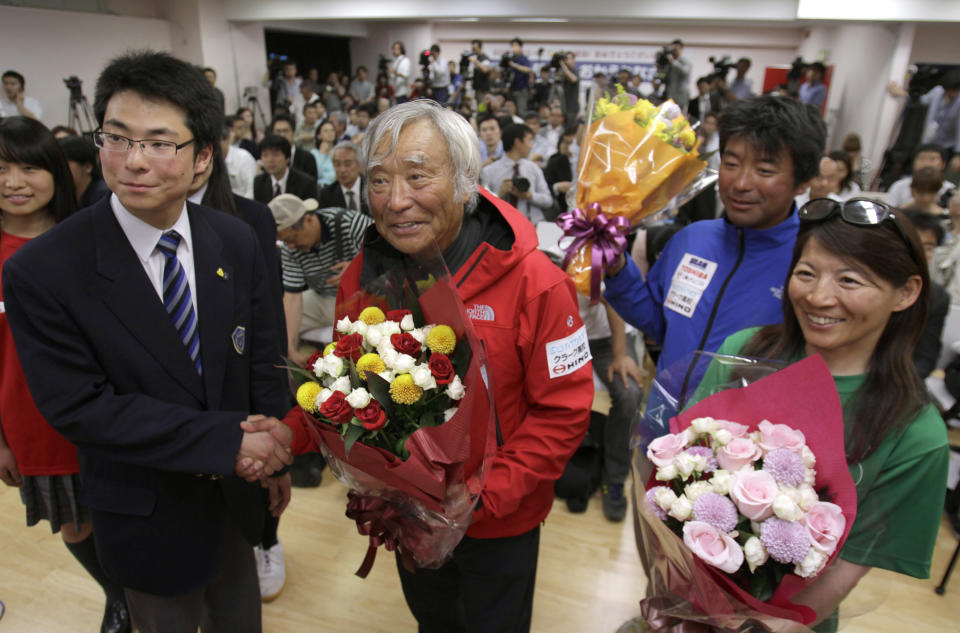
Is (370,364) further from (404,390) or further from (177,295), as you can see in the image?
(177,295)

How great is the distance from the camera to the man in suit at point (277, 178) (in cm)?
446

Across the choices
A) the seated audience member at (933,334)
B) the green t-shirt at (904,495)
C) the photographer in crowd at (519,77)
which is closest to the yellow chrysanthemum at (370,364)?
the green t-shirt at (904,495)

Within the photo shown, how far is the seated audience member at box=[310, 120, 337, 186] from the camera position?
20.1 feet

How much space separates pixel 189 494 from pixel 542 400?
2.85 ft

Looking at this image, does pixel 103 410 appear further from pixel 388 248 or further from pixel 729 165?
pixel 729 165

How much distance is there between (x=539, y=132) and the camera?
25.6 feet

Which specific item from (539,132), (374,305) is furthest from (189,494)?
(539,132)

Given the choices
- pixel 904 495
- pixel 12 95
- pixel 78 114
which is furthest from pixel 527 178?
pixel 78 114

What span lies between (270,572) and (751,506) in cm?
198

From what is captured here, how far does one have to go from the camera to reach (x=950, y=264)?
10.3ft

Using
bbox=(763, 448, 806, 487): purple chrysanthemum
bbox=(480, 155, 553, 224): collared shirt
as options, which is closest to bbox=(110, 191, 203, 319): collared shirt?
bbox=(763, 448, 806, 487): purple chrysanthemum

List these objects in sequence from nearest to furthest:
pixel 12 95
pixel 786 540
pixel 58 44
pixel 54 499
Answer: pixel 786 540 < pixel 54 499 < pixel 12 95 < pixel 58 44

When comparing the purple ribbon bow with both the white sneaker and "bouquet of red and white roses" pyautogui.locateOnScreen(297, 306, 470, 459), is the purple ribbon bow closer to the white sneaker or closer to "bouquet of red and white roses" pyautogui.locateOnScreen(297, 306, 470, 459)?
"bouquet of red and white roses" pyautogui.locateOnScreen(297, 306, 470, 459)

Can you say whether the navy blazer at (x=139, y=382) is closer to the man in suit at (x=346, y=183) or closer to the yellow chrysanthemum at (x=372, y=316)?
the yellow chrysanthemum at (x=372, y=316)
